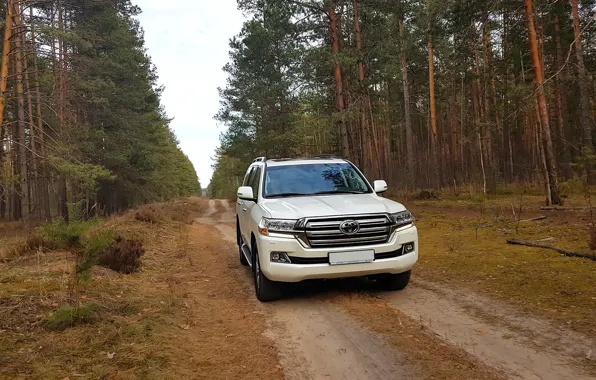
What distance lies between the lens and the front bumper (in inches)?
202

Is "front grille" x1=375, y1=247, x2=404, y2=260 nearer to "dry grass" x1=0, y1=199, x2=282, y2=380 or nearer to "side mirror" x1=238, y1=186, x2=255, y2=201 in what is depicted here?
"dry grass" x1=0, y1=199, x2=282, y2=380

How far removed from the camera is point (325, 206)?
5.49m

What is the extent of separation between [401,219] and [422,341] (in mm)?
1829

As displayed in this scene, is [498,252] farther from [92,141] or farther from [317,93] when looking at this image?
[92,141]

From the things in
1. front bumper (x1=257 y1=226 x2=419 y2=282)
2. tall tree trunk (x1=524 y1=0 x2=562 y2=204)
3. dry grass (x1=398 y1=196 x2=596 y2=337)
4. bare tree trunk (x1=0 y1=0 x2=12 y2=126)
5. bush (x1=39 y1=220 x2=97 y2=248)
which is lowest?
dry grass (x1=398 y1=196 x2=596 y2=337)

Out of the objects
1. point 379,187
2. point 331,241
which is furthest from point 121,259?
point 379,187

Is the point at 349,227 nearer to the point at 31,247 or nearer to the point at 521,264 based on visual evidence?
the point at 521,264

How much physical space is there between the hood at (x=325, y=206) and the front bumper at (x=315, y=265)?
14.0 inches

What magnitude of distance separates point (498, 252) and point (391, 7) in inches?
494

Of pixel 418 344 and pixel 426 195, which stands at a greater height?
pixel 426 195

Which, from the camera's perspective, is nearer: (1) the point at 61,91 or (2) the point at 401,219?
(2) the point at 401,219

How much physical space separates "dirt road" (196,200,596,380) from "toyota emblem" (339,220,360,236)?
1001 millimetres

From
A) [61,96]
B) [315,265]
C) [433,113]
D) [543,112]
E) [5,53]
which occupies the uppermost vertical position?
[61,96]

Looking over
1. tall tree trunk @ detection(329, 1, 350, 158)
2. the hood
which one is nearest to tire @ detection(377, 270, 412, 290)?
the hood
